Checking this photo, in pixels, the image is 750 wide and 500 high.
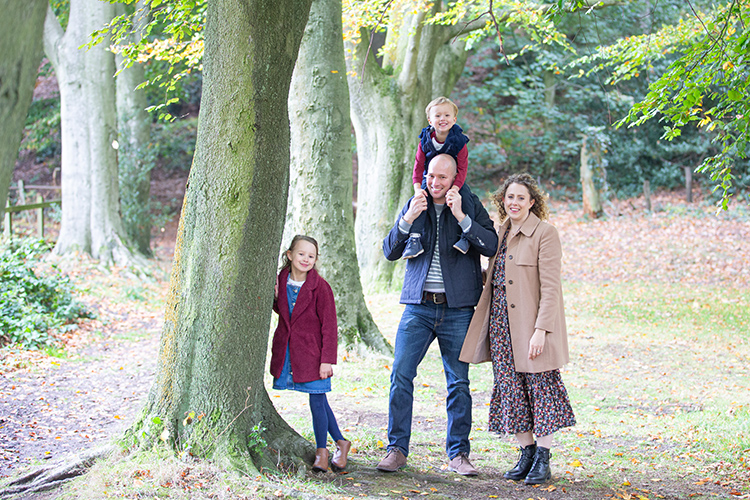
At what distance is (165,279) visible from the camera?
14328 mm

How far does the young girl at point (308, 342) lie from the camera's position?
3.82 metres

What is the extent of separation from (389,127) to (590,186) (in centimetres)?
1065

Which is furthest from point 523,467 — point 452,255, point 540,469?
point 452,255

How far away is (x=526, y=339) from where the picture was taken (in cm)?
398

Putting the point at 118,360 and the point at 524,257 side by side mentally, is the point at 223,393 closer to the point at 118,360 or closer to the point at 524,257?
the point at 524,257

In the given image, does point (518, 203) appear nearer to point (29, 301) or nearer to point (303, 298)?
point (303, 298)

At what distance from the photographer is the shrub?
7.77m

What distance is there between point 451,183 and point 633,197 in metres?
19.8

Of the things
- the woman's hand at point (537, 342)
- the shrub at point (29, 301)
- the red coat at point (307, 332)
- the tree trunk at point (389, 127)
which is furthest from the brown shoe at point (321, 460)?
the tree trunk at point (389, 127)

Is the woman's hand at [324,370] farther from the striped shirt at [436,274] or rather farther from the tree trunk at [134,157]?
the tree trunk at [134,157]

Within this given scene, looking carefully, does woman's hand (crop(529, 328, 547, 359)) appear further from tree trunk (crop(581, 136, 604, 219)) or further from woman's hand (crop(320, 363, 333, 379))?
tree trunk (crop(581, 136, 604, 219))

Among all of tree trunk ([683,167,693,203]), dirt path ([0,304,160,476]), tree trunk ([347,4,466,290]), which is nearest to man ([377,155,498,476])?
dirt path ([0,304,160,476])

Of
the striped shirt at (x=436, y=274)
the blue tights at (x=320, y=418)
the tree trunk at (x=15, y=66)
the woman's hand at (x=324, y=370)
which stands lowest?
the blue tights at (x=320, y=418)

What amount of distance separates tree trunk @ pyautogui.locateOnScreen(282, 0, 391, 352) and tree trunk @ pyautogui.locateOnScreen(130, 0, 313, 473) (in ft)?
12.0
